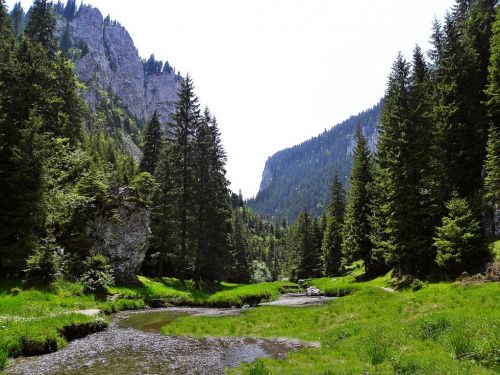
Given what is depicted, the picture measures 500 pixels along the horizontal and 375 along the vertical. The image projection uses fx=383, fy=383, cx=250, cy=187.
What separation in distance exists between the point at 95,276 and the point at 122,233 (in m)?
7.27

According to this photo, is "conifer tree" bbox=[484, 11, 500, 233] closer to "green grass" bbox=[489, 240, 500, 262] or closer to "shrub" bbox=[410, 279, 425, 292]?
"green grass" bbox=[489, 240, 500, 262]

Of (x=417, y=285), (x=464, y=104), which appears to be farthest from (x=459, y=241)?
(x=464, y=104)

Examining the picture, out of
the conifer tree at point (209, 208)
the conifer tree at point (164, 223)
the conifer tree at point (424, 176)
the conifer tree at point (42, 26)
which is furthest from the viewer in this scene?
the conifer tree at point (42, 26)

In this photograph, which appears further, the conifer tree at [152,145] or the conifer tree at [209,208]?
the conifer tree at [152,145]

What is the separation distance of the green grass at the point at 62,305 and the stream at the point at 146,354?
725 millimetres

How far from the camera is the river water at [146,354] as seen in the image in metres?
13.8

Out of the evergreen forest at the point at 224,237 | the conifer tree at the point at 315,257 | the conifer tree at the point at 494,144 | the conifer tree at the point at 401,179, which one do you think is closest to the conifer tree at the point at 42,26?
the evergreen forest at the point at 224,237

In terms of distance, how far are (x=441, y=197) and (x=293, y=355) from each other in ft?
102

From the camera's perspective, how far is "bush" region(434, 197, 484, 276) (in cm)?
3316

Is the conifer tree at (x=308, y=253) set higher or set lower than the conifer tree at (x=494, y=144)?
lower

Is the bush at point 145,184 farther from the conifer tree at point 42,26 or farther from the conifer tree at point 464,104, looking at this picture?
the conifer tree at point 464,104

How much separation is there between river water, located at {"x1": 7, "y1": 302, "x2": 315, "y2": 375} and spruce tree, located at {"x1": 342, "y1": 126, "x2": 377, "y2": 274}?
40.0 meters

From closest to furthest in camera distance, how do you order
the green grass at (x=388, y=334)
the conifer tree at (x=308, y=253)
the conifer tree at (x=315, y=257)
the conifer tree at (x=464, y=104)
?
the green grass at (x=388, y=334) → the conifer tree at (x=464, y=104) → the conifer tree at (x=308, y=253) → the conifer tree at (x=315, y=257)

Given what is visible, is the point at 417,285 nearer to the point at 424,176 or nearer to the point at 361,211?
the point at 424,176
